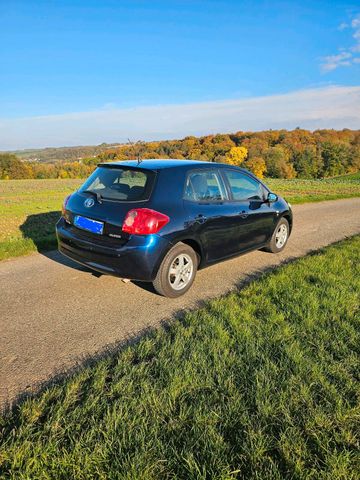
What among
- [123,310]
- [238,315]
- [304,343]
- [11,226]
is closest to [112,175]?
[123,310]

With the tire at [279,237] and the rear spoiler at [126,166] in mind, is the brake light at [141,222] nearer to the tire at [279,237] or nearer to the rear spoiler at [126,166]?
the rear spoiler at [126,166]

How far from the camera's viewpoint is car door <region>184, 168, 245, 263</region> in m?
4.47

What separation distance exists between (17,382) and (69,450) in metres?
0.96

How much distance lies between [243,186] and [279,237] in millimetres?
1653

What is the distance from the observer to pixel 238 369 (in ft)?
8.92

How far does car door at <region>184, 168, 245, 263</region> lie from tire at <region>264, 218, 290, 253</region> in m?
1.51

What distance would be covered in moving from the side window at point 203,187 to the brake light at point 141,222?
2.24ft

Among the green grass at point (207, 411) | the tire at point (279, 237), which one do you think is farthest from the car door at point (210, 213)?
the tire at point (279, 237)

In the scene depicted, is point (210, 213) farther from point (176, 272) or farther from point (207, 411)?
point (207, 411)

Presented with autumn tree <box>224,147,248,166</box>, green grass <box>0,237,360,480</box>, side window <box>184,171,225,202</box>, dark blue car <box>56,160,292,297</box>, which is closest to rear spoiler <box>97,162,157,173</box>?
dark blue car <box>56,160,292,297</box>

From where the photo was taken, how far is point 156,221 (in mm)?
3971

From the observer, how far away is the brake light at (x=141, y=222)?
392 centimetres

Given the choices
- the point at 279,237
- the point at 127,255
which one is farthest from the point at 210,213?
the point at 279,237

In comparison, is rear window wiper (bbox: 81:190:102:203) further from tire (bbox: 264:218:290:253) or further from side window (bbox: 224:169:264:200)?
tire (bbox: 264:218:290:253)
